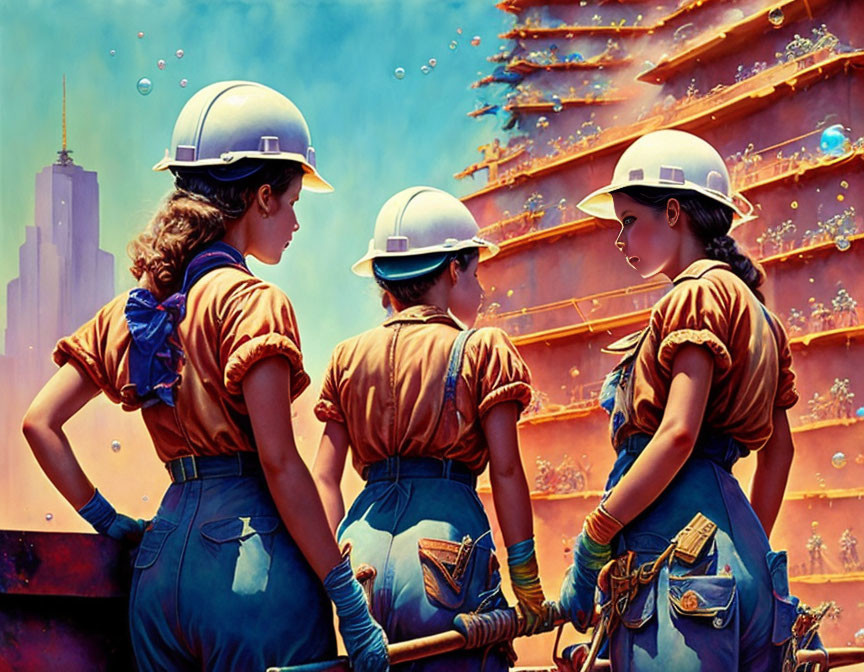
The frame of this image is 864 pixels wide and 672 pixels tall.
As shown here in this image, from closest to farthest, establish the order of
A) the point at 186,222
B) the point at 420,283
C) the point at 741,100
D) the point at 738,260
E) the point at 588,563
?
the point at 186,222
the point at 588,563
the point at 738,260
the point at 420,283
the point at 741,100

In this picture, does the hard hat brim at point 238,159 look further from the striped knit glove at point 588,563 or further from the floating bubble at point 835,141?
the floating bubble at point 835,141

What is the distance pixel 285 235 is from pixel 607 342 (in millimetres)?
10216

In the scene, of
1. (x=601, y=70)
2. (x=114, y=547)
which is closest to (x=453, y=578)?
(x=114, y=547)

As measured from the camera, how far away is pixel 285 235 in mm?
3891

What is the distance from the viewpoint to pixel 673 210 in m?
4.40

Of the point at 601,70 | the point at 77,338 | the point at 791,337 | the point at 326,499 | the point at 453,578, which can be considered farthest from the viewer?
the point at 601,70

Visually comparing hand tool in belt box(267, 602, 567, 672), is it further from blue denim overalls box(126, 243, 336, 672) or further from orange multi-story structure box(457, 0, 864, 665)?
orange multi-story structure box(457, 0, 864, 665)

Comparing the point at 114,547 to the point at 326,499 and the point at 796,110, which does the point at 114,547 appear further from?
the point at 796,110

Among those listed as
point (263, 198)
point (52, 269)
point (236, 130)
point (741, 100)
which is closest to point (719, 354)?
point (263, 198)

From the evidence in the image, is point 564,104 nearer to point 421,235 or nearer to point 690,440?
point 421,235

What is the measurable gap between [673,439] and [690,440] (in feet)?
0.16

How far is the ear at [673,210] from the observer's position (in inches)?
173

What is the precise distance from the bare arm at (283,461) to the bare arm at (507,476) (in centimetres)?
115

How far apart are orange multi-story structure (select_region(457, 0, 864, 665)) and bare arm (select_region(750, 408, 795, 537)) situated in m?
6.46
